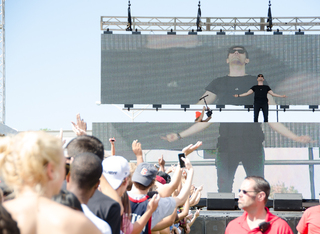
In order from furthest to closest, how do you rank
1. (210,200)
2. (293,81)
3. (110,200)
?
1. (293,81)
2. (210,200)
3. (110,200)

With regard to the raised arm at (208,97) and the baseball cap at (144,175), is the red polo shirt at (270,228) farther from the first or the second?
the raised arm at (208,97)

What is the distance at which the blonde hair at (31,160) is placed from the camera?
4.35ft

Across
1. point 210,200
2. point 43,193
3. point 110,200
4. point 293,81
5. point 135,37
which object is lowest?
point 210,200

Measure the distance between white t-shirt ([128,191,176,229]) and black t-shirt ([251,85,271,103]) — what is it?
8574 mm

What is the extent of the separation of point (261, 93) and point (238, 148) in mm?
1694

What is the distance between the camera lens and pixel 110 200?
2076 mm

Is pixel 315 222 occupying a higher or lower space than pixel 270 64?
lower

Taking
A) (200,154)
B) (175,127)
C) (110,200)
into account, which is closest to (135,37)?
(175,127)

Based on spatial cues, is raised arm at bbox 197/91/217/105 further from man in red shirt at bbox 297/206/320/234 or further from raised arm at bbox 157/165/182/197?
raised arm at bbox 157/165/182/197

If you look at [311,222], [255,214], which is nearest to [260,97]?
[311,222]

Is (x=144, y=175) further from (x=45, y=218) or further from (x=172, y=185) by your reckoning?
(x=45, y=218)

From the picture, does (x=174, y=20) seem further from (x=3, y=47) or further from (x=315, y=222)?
(x=315, y=222)

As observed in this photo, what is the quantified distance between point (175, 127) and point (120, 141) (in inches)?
61.0

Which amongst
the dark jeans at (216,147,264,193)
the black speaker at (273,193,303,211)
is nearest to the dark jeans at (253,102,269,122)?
the dark jeans at (216,147,264,193)
